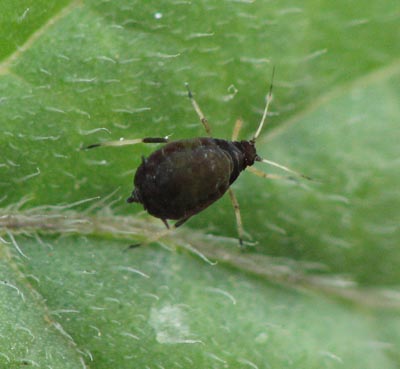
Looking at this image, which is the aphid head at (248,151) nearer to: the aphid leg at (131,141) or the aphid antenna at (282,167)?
the aphid antenna at (282,167)

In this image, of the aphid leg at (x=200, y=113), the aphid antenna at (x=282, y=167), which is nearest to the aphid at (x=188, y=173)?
the aphid leg at (x=200, y=113)

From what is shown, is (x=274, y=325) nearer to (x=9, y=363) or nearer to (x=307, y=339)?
(x=307, y=339)

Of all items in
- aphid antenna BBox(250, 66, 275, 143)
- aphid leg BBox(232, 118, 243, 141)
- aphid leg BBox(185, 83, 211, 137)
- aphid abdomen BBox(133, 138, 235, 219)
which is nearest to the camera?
aphid abdomen BBox(133, 138, 235, 219)

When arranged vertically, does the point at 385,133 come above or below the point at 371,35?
below

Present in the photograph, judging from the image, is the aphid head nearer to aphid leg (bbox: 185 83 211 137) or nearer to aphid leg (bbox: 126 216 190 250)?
aphid leg (bbox: 185 83 211 137)

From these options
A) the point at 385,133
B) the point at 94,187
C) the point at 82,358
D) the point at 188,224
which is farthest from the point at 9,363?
the point at 385,133

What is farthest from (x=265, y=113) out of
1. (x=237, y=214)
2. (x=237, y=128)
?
(x=237, y=214)

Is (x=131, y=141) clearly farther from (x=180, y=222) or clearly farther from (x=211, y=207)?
(x=211, y=207)

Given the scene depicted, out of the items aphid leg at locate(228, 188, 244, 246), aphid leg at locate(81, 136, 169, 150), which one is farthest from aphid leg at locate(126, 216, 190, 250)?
aphid leg at locate(81, 136, 169, 150)

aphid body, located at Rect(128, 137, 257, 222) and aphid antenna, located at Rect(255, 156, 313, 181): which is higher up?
aphid body, located at Rect(128, 137, 257, 222)
